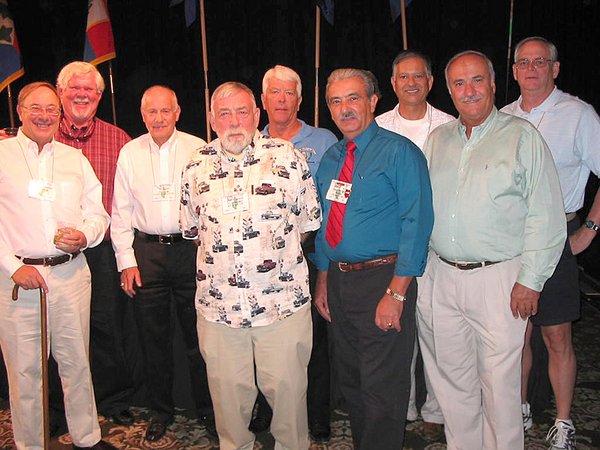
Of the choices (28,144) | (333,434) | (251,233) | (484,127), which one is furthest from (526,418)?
(28,144)

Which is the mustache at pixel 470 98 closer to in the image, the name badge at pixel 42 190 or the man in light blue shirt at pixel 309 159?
the man in light blue shirt at pixel 309 159

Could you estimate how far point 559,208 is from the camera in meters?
2.04

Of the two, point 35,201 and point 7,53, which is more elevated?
point 7,53

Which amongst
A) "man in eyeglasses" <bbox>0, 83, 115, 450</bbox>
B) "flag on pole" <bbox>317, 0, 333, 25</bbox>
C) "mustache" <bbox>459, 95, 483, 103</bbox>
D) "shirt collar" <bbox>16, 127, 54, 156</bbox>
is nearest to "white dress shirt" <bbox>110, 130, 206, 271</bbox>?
"man in eyeglasses" <bbox>0, 83, 115, 450</bbox>

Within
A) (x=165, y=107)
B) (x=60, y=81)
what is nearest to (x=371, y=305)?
(x=165, y=107)

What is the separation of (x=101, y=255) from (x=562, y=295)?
2528mm

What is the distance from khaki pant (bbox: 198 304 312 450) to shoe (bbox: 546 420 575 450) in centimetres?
135

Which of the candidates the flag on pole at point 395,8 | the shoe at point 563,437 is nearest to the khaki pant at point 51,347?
the shoe at point 563,437

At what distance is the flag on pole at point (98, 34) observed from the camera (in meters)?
4.71

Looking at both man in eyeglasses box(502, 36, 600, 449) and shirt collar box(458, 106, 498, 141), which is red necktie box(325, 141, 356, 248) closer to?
shirt collar box(458, 106, 498, 141)

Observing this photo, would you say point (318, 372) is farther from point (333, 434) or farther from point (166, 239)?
point (166, 239)

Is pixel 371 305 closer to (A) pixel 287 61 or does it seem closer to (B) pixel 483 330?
(B) pixel 483 330

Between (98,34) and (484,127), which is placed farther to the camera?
(98,34)

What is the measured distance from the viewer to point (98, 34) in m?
4.75
